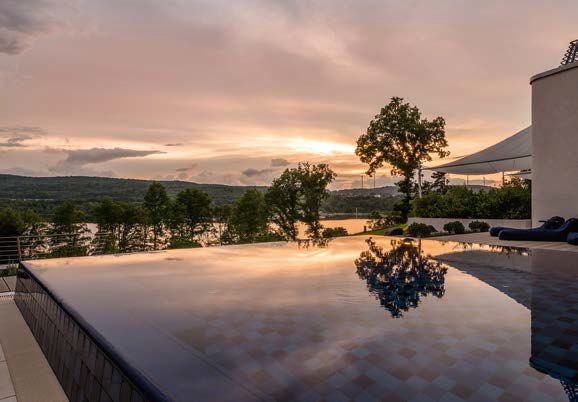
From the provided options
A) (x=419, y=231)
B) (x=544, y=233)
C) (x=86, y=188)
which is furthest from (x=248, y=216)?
(x=544, y=233)

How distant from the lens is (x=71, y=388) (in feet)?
10.3

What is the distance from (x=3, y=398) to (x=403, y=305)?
13.1ft

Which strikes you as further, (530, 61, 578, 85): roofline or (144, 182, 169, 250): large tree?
(144, 182, 169, 250): large tree

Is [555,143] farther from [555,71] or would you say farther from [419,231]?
[419,231]

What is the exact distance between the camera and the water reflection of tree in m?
4.18

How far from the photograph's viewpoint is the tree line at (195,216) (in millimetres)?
28922

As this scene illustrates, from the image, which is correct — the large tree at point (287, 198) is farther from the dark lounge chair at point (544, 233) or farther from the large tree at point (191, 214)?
the dark lounge chair at point (544, 233)

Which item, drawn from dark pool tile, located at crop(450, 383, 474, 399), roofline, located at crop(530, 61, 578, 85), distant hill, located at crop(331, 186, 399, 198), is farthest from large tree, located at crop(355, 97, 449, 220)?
dark pool tile, located at crop(450, 383, 474, 399)

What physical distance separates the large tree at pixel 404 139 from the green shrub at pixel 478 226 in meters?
7.93

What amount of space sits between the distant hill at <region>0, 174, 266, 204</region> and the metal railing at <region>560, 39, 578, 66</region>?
75.8ft

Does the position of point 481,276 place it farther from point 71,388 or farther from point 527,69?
point 527,69

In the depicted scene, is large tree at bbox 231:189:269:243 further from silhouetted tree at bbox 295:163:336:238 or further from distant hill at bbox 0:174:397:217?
silhouetted tree at bbox 295:163:336:238

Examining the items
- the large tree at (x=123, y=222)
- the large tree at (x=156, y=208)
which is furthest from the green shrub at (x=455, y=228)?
the large tree at (x=123, y=222)

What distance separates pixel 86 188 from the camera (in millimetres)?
32750
